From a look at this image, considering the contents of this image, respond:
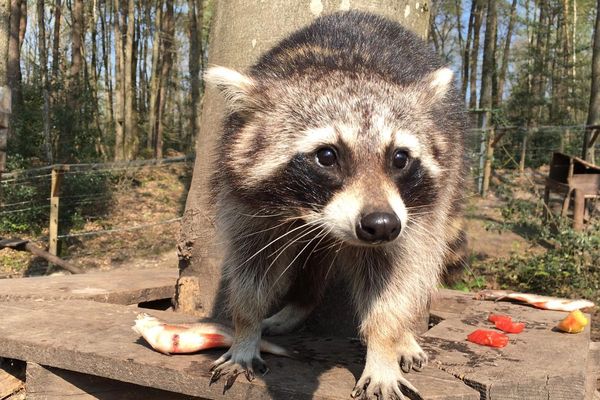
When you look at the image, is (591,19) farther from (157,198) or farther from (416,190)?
(416,190)

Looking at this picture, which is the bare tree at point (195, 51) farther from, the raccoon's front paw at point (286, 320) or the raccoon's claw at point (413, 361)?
the raccoon's claw at point (413, 361)

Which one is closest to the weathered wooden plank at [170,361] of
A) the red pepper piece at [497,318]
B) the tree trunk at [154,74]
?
the red pepper piece at [497,318]

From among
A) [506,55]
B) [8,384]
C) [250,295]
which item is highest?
[506,55]

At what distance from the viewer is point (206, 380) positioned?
6.44ft

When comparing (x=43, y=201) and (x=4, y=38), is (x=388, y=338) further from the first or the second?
(x=43, y=201)

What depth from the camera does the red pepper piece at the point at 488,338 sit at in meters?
2.45

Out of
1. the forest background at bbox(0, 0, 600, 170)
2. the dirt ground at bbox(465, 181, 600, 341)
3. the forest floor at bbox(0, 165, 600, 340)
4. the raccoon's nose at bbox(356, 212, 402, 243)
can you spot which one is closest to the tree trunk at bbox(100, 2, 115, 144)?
the forest background at bbox(0, 0, 600, 170)

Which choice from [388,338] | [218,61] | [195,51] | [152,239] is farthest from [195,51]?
[388,338]

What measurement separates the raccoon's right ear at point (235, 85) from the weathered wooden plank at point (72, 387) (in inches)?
47.8

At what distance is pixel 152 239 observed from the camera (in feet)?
33.8

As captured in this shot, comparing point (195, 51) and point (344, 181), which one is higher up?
point (195, 51)

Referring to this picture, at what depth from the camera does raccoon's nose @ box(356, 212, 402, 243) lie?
1.66 metres

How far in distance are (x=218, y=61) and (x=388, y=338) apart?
6.15ft

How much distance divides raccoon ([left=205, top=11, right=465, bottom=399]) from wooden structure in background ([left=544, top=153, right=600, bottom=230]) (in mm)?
7014
